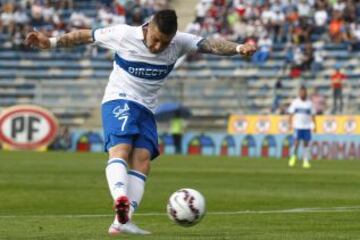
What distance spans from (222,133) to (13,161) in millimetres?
14477

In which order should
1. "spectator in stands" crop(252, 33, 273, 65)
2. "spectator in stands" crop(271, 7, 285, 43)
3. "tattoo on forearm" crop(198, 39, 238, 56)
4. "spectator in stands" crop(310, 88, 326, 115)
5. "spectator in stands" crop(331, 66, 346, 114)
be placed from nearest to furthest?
"tattoo on forearm" crop(198, 39, 238, 56) → "spectator in stands" crop(310, 88, 326, 115) → "spectator in stands" crop(331, 66, 346, 114) → "spectator in stands" crop(252, 33, 273, 65) → "spectator in stands" crop(271, 7, 285, 43)

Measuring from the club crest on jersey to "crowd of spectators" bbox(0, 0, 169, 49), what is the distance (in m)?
40.7

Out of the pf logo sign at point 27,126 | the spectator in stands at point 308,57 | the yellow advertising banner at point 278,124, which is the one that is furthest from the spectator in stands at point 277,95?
the pf logo sign at point 27,126

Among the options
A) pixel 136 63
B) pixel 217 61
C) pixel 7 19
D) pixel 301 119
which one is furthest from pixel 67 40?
pixel 7 19

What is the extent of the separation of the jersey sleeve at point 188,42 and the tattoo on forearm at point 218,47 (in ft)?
0.19

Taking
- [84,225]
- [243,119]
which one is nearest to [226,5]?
[243,119]

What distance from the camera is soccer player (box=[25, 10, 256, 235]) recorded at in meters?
13.0

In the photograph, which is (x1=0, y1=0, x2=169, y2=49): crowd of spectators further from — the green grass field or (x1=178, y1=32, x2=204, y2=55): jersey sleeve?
(x1=178, y1=32, x2=204, y2=55): jersey sleeve

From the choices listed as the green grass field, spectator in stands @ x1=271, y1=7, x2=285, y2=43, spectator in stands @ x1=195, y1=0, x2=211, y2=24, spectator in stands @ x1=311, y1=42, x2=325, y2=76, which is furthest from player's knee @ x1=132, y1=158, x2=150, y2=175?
spectator in stands @ x1=195, y1=0, x2=211, y2=24

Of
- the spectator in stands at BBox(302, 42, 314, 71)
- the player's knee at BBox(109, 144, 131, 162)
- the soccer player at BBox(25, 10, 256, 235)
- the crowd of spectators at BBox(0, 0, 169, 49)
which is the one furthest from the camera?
the crowd of spectators at BBox(0, 0, 169, 49)

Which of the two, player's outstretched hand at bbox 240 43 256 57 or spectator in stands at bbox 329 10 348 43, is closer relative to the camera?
player's outstretched hand at bbox 240 43 256 57

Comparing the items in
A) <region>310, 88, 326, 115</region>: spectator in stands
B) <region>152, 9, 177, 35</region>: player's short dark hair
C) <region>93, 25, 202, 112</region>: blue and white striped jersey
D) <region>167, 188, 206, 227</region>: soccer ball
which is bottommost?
<region>310, 88, 326, 115</region>: spectator in stands

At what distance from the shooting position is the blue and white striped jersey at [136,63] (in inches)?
519

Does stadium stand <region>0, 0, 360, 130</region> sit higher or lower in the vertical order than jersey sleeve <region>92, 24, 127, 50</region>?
lower
